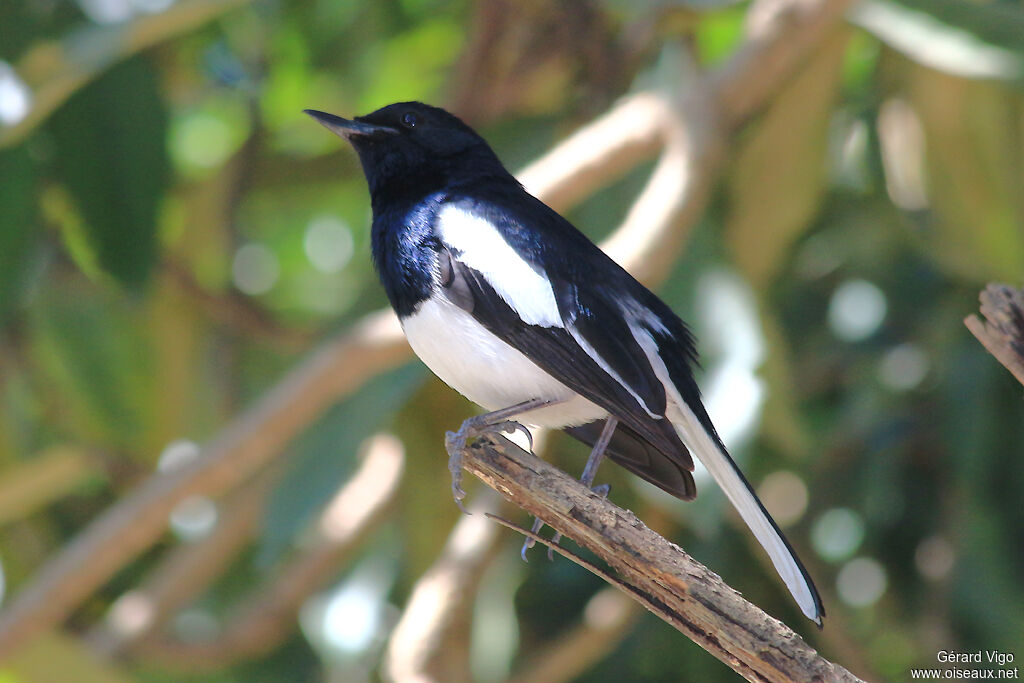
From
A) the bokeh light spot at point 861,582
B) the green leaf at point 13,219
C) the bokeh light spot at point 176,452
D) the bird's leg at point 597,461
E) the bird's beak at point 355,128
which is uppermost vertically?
the green leaf at point 13,219

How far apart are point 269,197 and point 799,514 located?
297 cm

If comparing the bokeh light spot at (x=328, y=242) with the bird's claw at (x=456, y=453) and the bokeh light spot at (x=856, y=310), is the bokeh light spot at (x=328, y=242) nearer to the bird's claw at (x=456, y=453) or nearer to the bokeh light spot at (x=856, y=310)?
the bokeh light spot at (x=856, y=310)

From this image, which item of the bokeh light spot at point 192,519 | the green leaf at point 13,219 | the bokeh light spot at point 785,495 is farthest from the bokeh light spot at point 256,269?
the bokeh light spot at point 785,495

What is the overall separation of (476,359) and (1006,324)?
1.13 m

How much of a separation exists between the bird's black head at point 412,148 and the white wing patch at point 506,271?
1.32 feet

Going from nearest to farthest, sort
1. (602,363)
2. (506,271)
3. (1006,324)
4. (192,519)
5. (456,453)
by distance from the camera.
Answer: (1006,324) < (456,453) < (602,363) < (506,271) < (192,519)

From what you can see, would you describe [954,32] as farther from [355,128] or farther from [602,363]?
[602,363]

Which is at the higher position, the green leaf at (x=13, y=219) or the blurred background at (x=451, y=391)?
the green leaf at (x=13, y=219)

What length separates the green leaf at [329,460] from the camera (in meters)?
3.63

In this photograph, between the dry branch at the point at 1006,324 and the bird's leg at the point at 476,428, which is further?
the bird's leg at the point at 476,428

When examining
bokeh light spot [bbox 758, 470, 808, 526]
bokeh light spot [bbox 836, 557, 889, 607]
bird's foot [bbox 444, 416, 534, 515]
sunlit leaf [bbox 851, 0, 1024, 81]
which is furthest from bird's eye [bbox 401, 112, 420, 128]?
bokeh light spot [bbox 836, 557, 889, 607]

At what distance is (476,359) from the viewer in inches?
103

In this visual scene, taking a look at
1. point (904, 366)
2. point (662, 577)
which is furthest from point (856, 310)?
point (662, 577)

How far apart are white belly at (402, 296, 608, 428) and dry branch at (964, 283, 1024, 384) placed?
37.4 inches
